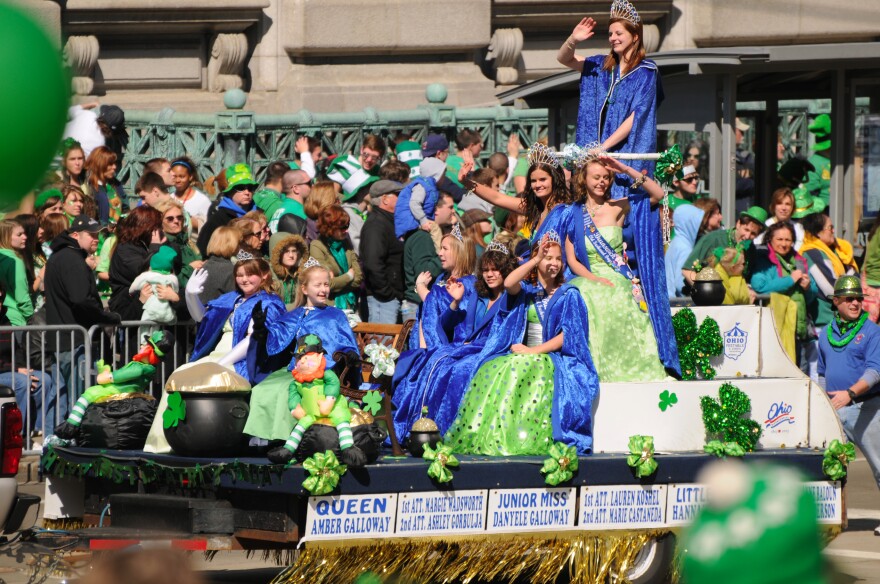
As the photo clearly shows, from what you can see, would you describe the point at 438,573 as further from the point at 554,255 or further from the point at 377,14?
the point at 377,14

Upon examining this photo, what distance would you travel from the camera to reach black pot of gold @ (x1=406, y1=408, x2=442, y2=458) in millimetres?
8070

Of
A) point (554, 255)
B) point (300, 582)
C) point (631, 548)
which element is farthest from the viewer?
point (554, 255)

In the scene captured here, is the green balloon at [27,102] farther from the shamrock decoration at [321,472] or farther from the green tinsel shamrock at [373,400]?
the green tinsel shamrock at [373,400]

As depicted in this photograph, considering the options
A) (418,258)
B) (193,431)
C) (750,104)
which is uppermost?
(750,104)

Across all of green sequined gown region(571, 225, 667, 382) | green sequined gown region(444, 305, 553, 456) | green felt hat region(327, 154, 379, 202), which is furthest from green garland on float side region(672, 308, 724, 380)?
green felt hat region(327, 154, 379, 202)

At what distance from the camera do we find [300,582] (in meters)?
7.58

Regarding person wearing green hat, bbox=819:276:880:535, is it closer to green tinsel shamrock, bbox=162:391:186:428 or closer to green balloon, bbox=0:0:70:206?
green tinsel shamrock, bbox=162:391:186:428

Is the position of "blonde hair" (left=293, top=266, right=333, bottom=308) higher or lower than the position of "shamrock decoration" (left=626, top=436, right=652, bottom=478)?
higher

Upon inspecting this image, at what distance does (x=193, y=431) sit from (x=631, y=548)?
7.49 feet

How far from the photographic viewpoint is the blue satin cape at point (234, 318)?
9.10m

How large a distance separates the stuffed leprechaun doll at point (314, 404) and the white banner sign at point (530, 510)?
0.80 meters

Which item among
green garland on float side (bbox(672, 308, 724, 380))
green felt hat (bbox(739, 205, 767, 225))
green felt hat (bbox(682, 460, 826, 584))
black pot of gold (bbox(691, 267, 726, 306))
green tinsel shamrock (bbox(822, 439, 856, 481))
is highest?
green felt hat (bbox(739, 205, 767, 225))

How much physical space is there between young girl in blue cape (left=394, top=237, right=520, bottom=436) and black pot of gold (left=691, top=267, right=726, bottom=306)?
1.38m

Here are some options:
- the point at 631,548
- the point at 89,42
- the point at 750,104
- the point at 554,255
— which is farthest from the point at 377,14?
the point at 631,548
